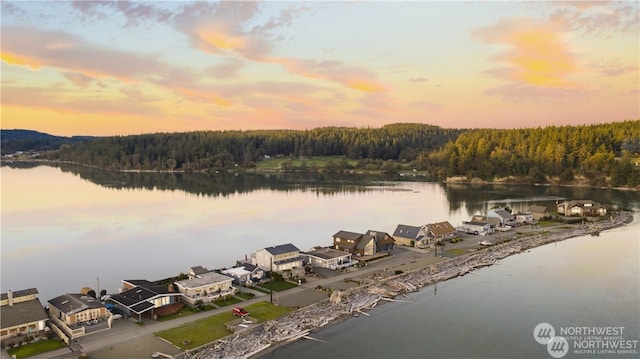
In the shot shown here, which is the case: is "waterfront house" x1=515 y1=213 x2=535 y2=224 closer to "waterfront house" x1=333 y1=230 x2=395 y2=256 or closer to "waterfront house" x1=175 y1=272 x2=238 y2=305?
"waterfront house" x1=333 y1=230 x2=395 y2=256

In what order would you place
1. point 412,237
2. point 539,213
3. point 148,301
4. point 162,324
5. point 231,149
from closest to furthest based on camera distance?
point 162,324
point 148,301
point 412,237
point 539,213
point 231,149

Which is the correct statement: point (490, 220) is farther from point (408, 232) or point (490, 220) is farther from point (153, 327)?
point (153, 327)

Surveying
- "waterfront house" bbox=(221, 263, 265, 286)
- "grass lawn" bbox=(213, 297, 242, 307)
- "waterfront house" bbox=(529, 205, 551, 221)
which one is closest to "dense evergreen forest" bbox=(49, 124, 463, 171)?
"waterfront house" bbox=(529, 205, 551, 221)

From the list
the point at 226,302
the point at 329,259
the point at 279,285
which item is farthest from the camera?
the point at 329,259

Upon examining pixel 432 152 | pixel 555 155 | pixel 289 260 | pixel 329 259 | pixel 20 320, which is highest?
pixel 432 152

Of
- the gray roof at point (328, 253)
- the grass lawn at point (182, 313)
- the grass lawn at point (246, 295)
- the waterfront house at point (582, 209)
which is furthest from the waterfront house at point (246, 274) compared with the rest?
the waterfront house at point (582, 209)

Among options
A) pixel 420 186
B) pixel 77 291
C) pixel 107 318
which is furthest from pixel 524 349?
pixel 420 186

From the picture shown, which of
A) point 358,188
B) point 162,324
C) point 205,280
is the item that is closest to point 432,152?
point 358,188
